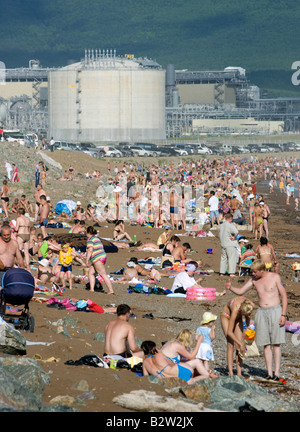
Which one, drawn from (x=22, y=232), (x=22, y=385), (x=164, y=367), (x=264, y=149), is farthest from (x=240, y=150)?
(x=22, y=385)

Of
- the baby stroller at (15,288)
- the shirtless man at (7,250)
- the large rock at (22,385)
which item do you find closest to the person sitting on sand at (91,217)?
the shirtless man at (7,250)

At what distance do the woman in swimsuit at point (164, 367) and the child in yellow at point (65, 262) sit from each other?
544 centimetres

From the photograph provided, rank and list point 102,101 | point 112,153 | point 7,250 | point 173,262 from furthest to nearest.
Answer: point 102,101, point 112,153, point 173,262, point 7,250

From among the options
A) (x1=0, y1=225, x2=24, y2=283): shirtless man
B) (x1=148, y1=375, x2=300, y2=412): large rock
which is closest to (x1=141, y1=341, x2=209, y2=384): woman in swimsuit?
(x1=148, y1=375, x2=300, y2=412): large rock

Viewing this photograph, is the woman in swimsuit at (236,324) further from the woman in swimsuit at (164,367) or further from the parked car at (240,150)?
the parked car at (240,150)

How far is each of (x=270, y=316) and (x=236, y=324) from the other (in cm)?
41

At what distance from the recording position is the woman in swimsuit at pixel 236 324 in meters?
9.51

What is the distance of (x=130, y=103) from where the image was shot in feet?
302

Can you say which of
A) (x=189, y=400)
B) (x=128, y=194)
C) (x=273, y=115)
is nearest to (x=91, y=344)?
(x=189, y=400)

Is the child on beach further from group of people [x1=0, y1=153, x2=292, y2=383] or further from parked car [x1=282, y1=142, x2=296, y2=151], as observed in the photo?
parked car [x1=282, y1=142, x2=296, y2=151]

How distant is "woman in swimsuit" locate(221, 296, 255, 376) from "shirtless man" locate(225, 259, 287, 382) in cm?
16

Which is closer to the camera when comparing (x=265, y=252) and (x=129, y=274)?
(x=265, y=252)

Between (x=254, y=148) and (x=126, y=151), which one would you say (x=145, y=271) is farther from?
(x=254, y=148)
